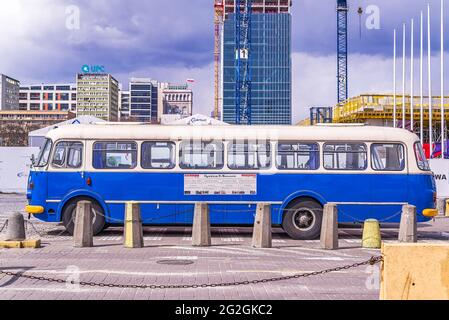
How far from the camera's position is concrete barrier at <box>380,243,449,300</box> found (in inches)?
253

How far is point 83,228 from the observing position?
13.8 metres

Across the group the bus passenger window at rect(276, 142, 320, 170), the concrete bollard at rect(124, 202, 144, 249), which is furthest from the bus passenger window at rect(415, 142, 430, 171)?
the concrete bollard at rect(124, 202, 144, 249)

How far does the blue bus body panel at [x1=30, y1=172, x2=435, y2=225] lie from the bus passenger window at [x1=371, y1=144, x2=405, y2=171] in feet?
0.81

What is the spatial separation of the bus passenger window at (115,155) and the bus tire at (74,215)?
1104 millimetres

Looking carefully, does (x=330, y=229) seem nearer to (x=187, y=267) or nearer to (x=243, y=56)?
(x=187, y=267)

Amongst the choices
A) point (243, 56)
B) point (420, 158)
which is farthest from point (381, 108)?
point (243, 56)

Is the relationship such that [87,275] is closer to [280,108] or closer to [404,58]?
[404,58]

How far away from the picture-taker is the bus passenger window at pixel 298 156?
1622 cm

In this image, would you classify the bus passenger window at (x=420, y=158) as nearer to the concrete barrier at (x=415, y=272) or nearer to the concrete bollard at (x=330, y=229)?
the concrete bollard at (x=330, y=229)

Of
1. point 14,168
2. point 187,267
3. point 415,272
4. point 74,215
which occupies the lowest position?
point 187,267

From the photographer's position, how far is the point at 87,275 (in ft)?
33.2

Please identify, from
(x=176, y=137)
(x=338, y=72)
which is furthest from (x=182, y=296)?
(x=338, y=72)

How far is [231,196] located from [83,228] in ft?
14.2
